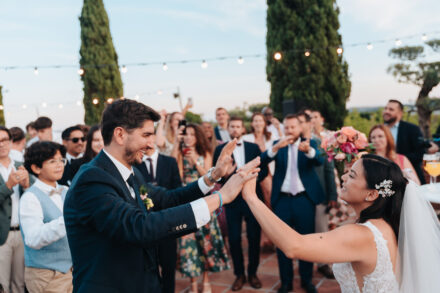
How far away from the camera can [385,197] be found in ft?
6.52

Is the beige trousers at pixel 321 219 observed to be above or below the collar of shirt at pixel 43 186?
below

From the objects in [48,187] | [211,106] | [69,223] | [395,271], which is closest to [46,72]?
[48,187]

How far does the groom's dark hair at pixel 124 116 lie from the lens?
1721 mm

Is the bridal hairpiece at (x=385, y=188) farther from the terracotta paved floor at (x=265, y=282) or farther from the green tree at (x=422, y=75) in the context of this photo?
the green tree at (x=422, y=75)

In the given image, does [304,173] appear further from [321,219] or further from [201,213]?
[201,213]

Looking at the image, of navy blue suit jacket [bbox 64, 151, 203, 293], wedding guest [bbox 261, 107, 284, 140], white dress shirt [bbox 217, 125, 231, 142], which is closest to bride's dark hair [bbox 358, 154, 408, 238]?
navy blue suit jacket [bbox 64, 151, 203, 293]

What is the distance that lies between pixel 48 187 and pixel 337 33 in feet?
41.1

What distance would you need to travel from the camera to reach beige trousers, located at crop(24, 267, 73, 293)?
2.42 m

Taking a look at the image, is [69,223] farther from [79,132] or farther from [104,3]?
[104,3]

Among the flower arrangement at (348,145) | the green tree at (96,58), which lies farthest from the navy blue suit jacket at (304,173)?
the green tree at (96,58)

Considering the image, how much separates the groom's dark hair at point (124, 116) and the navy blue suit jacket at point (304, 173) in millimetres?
2549

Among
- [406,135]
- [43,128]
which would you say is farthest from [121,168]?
[406,135]

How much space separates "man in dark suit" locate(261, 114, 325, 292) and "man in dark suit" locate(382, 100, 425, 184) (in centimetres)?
182

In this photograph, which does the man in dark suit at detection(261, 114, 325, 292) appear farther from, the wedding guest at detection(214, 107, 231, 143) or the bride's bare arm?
the wedding guest at detection(214, 107, 231, 143)
